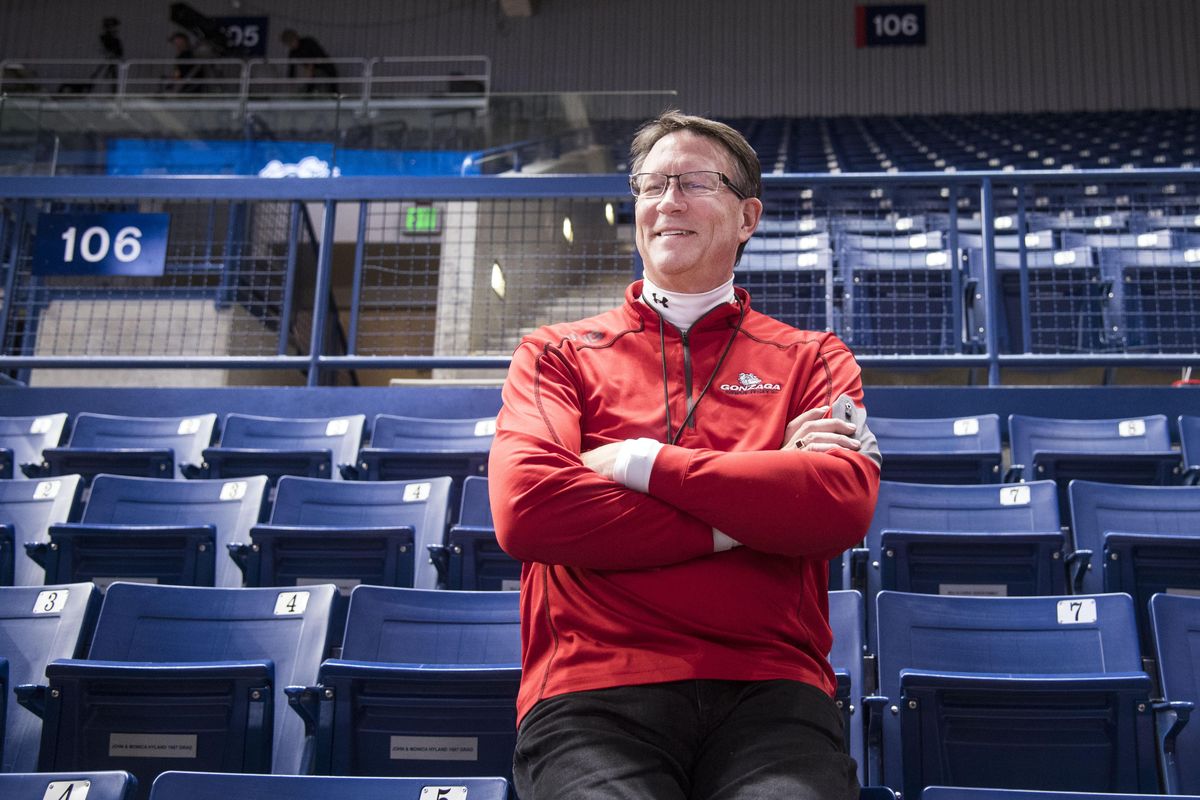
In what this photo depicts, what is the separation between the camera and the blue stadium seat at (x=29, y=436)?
4.15m

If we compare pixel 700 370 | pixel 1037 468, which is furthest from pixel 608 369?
pixel 1037 468

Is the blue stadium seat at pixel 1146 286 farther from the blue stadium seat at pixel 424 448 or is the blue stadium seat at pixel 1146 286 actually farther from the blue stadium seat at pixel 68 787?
the blue stadium seat at pixel 68 787

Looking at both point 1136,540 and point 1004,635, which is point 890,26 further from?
point 1004,635

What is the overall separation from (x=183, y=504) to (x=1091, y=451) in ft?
9.17

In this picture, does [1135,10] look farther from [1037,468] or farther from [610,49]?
[1037,468]

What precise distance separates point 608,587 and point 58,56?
14.6 metres

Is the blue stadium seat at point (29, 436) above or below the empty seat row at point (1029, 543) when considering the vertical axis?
above

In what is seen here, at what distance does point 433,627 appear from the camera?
2480 millimetres

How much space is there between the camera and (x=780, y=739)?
142 cm

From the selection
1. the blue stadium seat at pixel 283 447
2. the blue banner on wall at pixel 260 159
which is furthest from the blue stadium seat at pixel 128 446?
the blue banner on wall at pixel 260 159

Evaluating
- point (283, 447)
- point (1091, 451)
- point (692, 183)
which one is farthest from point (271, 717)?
point (1091, 451)

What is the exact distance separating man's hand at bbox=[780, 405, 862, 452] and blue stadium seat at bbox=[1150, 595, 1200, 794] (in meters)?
0.92

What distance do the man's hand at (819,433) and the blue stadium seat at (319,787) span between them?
65cm

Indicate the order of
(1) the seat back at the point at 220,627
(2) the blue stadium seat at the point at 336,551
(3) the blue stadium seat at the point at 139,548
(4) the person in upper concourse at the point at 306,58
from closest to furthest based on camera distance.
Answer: (1) the seat back at the point at 220,627
(2) the blue stadium seat at the point at 336,551
(3) the blue stadium seat at the point at 139,548
(4) the person in upper concourse at the point at 306,58
